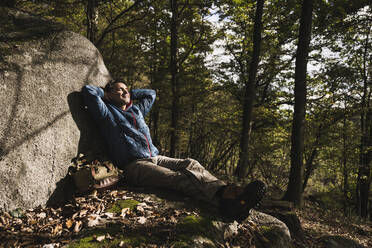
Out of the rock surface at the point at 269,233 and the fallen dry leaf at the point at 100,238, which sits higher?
the fallen dry leaf at the point at 100,238

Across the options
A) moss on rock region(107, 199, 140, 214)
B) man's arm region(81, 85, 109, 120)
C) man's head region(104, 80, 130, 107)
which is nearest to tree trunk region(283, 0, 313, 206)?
man's head region(104, 80, 130, 107)

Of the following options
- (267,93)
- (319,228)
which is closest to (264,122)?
(267,93)

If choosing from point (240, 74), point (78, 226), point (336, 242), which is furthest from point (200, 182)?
point (240, 74)

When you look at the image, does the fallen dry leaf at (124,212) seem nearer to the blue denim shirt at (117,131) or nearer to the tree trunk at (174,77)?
the blue denim shirt at (117,131)

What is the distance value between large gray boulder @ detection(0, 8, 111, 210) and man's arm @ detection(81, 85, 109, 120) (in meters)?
0.20

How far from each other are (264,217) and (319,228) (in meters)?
3.10

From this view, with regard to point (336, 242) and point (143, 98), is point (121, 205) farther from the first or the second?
point (336, 242)

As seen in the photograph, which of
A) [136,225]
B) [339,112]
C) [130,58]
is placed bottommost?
[136,225]

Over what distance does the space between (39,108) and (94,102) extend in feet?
2.56

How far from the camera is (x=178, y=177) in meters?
3.37

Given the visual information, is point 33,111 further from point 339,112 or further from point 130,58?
point 339,112

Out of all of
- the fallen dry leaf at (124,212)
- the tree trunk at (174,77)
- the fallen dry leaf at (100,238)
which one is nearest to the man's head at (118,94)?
the fallen dry leaf at (124,212)

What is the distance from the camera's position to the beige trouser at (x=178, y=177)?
317cm

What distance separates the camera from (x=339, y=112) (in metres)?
9.23
